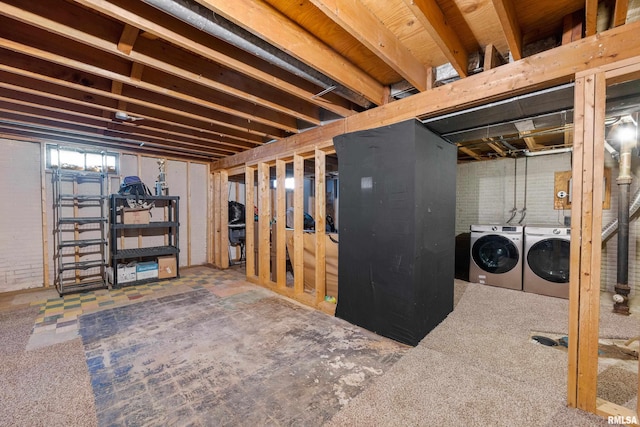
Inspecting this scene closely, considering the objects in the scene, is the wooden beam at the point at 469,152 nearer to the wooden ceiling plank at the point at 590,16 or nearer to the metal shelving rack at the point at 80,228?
the wooden ceiling plank at the point at 590,16

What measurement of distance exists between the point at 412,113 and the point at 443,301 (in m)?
2.01

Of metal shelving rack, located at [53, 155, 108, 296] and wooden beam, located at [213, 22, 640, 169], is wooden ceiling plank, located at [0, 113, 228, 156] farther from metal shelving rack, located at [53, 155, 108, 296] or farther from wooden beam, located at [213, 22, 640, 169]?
wooden beam, located at [213, 22, 640, 169]

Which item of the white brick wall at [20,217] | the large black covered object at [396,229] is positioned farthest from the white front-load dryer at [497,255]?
the white brick wall at [20,217]

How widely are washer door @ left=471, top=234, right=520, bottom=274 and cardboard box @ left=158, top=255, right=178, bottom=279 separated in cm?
515

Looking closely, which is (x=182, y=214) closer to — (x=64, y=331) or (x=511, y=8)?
(x=64, y=331)

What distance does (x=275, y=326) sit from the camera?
2.73 meters

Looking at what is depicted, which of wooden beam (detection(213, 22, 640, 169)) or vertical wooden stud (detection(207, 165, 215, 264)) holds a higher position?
wooden beam (detection(213, 22, 640, 169))

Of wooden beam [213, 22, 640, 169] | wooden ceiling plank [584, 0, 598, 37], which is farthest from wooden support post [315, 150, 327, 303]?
wooden ceiling plank [584, 0, 598, 37]

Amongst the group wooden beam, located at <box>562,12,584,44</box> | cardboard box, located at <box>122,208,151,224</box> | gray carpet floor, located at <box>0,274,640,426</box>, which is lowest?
gray carpet floor, located at <box>0,274,640,426</box>

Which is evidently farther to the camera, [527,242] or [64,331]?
[527,242]

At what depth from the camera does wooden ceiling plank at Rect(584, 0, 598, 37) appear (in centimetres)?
135

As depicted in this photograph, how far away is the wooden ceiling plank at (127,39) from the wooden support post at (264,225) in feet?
7.82

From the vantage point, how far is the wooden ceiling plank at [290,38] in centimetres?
149

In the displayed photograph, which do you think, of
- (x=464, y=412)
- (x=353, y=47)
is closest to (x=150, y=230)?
(x=353, y=47)
